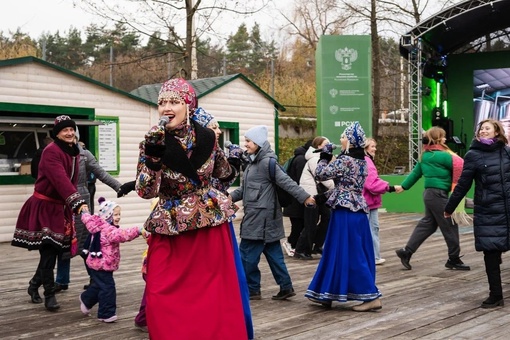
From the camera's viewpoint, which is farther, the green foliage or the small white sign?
the green foliage

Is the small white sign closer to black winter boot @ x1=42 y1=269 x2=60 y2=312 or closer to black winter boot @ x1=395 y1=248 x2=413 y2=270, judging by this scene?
black winter boot @ x1=395 y1=248 x2=413 y2=270

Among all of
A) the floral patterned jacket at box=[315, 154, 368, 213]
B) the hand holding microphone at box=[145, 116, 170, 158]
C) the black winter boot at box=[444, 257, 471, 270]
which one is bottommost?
the black winter boot at box=[444, 257, 471, 270]

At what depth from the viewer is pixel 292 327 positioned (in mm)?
6594

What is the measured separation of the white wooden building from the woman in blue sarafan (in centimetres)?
795

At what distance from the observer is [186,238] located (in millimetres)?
4621

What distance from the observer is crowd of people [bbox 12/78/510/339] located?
180 inches

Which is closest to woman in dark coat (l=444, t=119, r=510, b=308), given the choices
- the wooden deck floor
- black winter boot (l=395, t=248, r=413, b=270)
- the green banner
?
the wooden deck floor

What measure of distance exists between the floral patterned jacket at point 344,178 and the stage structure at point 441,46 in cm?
1369

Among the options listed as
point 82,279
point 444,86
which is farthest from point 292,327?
point 444,86

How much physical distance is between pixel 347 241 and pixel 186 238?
10.0 feet

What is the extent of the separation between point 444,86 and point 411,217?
8160 millimetres

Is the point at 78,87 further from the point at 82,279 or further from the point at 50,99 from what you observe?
the point at 82,279

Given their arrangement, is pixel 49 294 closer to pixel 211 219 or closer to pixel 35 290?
pixel 35 290

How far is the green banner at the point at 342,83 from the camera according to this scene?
19.8 m
